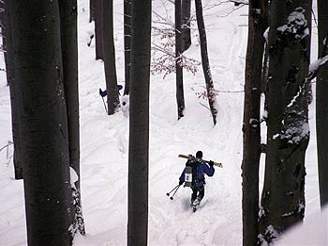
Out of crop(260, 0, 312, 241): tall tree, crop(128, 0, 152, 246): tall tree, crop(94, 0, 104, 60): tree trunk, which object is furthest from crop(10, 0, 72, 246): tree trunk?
crop(94, 0, 104, 60): tree trunk

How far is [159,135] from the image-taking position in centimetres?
1644

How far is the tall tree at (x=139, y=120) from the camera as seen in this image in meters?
6.02

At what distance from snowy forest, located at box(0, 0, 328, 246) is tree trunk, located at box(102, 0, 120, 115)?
0.05 metres

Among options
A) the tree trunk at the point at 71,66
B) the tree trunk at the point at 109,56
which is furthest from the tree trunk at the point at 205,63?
the tree trunk at the point at 71,66

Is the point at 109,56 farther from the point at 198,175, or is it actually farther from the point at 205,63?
the point at 198,175

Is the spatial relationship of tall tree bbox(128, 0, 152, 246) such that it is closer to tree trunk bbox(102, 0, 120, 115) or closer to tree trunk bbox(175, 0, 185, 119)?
tree trunk bbox(175, 0, 185, 119)

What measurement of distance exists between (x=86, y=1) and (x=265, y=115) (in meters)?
42.2

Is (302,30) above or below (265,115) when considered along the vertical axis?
above

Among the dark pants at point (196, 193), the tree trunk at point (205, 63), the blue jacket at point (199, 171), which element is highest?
the tree trunk at point (205, 63)

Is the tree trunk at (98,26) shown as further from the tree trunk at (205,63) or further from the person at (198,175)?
the person at (198,175)

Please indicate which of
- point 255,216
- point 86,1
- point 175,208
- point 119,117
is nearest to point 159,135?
point 119,117

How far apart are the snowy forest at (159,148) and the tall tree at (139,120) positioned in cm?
2

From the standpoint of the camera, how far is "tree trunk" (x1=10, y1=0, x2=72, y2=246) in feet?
8.76

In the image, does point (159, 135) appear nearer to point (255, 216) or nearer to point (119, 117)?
point (119, 117)
